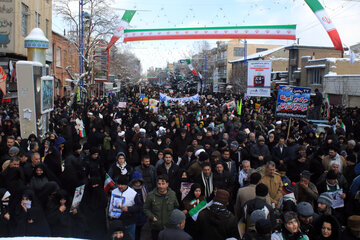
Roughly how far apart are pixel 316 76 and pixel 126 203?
3392cm

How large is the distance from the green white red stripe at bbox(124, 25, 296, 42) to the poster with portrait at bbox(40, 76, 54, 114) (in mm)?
5822

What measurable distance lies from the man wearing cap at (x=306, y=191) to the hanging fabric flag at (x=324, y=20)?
7767 mm

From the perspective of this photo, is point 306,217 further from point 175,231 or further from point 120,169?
point 120,169

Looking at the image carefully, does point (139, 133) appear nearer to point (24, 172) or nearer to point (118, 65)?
point (24, 172)

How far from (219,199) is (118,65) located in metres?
45.5

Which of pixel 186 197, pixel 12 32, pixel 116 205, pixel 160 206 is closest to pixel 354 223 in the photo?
pixel 186 197

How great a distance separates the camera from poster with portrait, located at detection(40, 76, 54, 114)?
13.0 m

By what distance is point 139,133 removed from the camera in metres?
10.7

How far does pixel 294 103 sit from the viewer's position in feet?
41.2

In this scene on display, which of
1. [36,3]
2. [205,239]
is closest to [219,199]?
[205,239]

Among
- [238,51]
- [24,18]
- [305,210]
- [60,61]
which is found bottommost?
[305,210]

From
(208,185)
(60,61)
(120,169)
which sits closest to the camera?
(208,185)

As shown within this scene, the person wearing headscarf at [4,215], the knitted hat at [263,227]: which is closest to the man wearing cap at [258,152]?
the knitted hat at [263,227]

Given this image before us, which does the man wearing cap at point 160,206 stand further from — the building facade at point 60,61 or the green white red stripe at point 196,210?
the building facade at point 60,61
